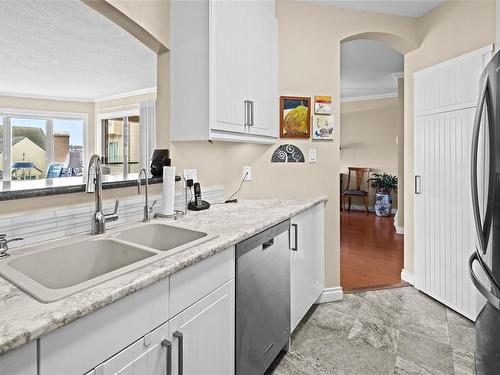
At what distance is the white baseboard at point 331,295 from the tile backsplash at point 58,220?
5.76 ft

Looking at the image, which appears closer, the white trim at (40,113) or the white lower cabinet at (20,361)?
the white lower cabinet at (20,361)

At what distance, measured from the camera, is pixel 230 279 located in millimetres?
1297

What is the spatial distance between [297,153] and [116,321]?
2079mm

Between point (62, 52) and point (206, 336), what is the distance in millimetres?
1310

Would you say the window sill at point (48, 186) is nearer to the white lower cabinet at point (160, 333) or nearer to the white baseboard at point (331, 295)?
the white lower cabinet at point (160, 333)

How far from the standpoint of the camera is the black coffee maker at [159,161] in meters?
1.84

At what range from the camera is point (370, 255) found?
3926 millimetres

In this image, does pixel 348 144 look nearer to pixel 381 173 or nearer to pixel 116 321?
pixel 381 173

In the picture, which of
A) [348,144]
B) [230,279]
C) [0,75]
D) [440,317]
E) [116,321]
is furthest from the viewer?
[348,144]

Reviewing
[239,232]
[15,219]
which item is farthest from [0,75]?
[239,232]

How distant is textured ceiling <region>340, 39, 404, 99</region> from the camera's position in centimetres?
435

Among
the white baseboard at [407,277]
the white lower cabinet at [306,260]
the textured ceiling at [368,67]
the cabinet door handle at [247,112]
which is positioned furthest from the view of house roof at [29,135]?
the textured ceiling at [368,67]

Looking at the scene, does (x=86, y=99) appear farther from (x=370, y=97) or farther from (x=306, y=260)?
(x=370, y=97)

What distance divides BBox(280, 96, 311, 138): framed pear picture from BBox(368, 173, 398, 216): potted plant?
4.71 meters
